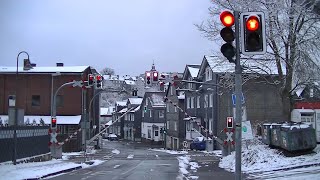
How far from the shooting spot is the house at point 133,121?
102000 mm

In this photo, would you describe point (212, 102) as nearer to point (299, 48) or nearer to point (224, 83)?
point (224, 83)

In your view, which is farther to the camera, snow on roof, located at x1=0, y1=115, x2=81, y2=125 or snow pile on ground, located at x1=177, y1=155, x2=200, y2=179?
snow on roof, located at x1=0, y1=115, x2=81, y2=125

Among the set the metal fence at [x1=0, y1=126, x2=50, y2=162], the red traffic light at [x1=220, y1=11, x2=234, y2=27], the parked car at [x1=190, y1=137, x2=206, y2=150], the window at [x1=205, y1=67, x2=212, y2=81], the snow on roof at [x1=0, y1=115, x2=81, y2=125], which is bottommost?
the parked car at [x1=190, y1=137, x2=206, y2=150]

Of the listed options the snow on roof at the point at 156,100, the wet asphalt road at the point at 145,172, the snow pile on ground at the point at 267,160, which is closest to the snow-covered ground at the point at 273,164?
the snow pile on ground at the point at 267,160

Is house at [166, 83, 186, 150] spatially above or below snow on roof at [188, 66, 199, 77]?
below

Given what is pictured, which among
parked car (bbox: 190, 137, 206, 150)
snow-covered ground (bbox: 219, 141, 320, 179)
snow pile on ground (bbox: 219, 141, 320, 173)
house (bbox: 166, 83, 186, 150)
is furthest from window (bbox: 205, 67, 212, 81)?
snow-covered ground (bbox: 219, 141, 320, 179)

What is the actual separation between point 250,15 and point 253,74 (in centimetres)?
1960

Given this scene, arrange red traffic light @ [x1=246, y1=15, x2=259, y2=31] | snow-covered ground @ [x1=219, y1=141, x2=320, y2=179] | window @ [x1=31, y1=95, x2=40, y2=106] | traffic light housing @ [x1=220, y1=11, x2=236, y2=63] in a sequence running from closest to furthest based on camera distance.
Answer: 1. red traffic light @ [x1=246, y1=15, x2=259, y2=31]
2. traffic light housing @ [x1=220, y1=11, x2=236, y2=63]
3. snow-covered ground @ [x1=219, y1=141, x2=320, y2=179]
4. window @ [x1=31, y1=95, x2=40, y2=106]

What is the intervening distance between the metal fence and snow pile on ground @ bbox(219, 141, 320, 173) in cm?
1131

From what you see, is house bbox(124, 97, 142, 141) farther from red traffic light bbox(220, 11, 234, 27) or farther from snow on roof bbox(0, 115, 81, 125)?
red traffic light bbox(220, 11, 234, 27)

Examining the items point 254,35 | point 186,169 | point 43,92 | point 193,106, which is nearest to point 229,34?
point 254,35

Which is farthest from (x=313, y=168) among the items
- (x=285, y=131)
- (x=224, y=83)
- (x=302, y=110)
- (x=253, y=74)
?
(x=302, y=110)

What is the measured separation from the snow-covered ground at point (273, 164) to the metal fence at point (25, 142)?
11.3 m

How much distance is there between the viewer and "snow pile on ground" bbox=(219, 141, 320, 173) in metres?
20.2
